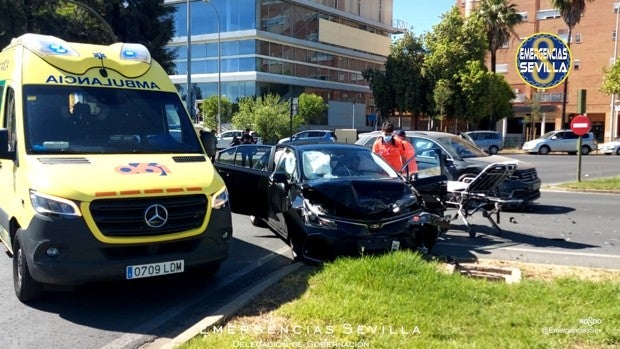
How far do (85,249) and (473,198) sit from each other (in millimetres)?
6134

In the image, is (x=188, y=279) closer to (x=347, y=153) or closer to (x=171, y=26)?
(x=347, y=153)

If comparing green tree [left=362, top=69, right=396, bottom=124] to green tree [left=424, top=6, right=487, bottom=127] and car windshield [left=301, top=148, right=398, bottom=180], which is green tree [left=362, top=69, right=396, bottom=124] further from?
car windshield [left=301, top=148, right=398, bottom=180]

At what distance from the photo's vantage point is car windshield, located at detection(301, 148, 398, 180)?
7.54 metres

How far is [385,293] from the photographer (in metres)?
5.03

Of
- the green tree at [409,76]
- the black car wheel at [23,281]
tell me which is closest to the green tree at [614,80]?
the green tree at [409,76]

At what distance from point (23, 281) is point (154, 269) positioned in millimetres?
1362

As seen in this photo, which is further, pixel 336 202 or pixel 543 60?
pixel 543 60

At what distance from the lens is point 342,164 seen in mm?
7793

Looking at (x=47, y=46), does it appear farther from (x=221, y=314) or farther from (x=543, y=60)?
(x=543, y=60)

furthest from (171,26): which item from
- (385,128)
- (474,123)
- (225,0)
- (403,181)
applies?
(403,181)

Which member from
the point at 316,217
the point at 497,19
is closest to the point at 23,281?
the point at 316,217

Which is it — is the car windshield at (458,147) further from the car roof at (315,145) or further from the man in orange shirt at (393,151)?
the car roof at (315,145)

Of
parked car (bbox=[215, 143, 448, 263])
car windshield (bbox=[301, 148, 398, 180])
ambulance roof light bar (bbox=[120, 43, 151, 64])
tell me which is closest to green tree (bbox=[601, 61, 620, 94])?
parked car (bbox=[215, 143, 448, 263])

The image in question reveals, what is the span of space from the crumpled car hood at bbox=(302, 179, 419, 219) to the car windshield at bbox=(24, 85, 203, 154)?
5.11 feet
